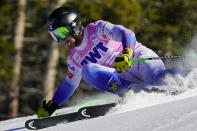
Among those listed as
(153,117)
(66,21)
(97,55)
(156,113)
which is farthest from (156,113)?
(66,21)

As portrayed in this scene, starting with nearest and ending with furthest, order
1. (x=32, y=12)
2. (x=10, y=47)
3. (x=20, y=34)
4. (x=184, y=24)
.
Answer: (x=10, y=47) < (x=20, y=34) < (x=184, y=24) < (x=32, y=12)

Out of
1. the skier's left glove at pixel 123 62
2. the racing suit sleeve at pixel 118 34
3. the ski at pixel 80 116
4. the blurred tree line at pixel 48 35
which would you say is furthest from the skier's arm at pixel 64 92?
the blurred tree line at pixel 48 35

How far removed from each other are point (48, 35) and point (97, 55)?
8735 millimetres

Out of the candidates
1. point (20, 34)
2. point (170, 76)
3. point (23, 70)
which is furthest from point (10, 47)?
point (170, 76)

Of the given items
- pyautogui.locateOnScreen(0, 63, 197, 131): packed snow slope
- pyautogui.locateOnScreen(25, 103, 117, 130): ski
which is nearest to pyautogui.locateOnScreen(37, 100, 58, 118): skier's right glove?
pyautogui.locateOnScreen(0, 63, 197, 131): packed snow slope

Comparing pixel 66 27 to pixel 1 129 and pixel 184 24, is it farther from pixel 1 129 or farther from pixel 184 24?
pixel 184 24

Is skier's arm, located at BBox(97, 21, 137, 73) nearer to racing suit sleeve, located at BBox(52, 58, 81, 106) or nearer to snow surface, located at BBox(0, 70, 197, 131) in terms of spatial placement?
snow surface, located at BBox(0, 70, 197, 131)

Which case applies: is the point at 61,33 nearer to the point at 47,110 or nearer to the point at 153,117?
the point at 47,110

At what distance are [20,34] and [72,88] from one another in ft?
26.6

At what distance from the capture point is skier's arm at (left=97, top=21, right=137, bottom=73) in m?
3.69

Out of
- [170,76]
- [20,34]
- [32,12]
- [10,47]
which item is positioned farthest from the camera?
[32,12]

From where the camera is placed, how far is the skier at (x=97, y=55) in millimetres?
4082

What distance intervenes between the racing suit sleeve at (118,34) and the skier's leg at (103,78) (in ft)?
1.16

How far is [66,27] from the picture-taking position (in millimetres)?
4211
